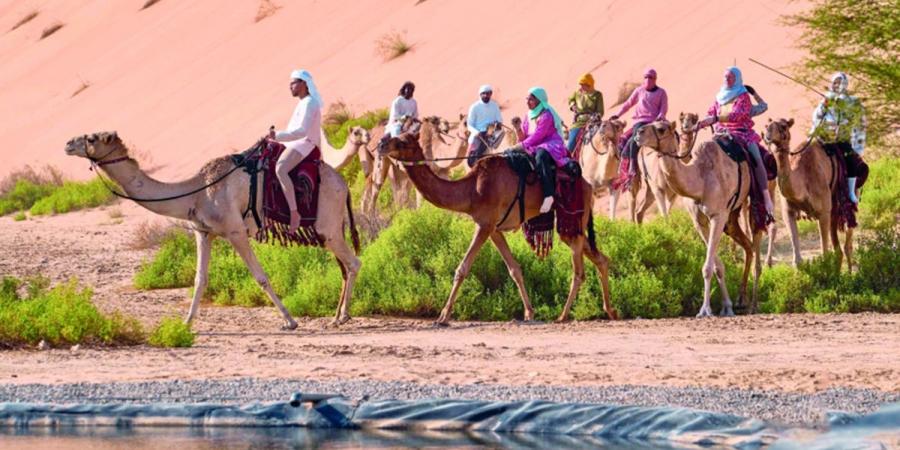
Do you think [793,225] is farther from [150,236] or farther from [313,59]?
[313,59]

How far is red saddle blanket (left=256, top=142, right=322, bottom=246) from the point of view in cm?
1648

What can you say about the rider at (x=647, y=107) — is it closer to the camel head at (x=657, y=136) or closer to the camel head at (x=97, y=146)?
the camel head at (x=657, y=136)

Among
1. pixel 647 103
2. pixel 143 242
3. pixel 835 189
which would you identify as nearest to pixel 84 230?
pixel 143 242

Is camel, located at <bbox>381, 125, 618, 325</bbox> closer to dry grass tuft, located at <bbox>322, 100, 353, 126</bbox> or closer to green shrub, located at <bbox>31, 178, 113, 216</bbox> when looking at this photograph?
green shrub, located at <bbox>31, 178, 113, 216</bbox>

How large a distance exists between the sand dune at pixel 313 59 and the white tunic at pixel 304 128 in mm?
12787

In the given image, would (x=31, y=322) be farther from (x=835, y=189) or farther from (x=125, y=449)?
(x=835, y=189)

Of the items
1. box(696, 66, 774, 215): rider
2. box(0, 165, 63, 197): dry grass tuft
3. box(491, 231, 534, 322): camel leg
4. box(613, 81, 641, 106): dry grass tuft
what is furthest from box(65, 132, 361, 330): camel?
box(0, 165, 63, 197): dry grass tuft

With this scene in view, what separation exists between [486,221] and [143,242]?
1002 centimetres

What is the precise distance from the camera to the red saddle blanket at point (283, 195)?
54.1 feet

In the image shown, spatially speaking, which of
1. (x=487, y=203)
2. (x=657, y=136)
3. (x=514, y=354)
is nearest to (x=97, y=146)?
(x=487, y=203)

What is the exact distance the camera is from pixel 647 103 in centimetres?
2158

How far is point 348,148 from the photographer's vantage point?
24.7m

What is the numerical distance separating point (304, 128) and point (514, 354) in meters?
3.33

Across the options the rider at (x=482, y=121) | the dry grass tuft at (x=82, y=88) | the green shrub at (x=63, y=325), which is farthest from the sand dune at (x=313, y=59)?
the green shrub at (x=63, y=325)
